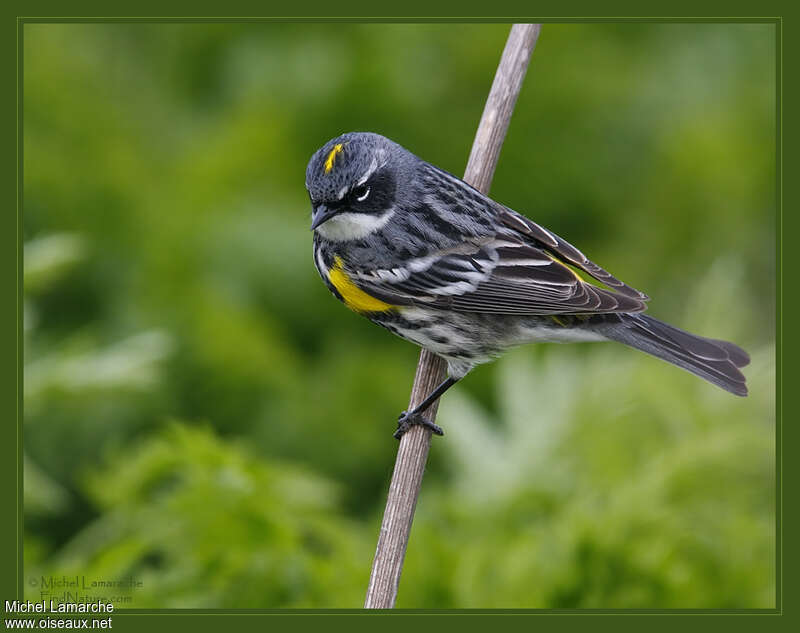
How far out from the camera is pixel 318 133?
4801 mm

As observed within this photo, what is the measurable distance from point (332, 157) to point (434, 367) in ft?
2.67

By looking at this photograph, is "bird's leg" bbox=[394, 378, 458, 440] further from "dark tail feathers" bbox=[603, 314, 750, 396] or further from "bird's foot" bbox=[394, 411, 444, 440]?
"dark tail feathers" bbox=[603, 314, 750, 396]

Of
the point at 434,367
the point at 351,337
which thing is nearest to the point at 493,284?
the point at 434,367

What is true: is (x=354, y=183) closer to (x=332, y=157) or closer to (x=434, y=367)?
(x=332, y=157)

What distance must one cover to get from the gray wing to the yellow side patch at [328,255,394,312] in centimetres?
2

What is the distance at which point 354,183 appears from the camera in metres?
3.12

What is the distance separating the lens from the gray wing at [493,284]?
3.30 meters

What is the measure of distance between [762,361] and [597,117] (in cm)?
176

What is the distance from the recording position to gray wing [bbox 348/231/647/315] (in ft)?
10.8

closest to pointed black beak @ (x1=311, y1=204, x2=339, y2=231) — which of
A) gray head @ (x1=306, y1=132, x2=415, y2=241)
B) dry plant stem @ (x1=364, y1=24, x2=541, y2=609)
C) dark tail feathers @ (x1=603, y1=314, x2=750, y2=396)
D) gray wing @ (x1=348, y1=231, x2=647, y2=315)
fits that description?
gray head @ (x1=306, y1=132, x2=415, y2=241)

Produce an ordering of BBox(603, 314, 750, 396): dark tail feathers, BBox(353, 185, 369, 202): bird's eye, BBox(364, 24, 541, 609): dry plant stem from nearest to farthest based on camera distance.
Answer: BBox(364, 24, 541, 609): dry plant stem
BBox(353, 185, 369, 202): bird's eye
BBox(603, 314, 750, 396): dark tail feathers

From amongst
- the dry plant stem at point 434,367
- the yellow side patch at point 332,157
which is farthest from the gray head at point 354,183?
the dry plant stem at point 434,367
